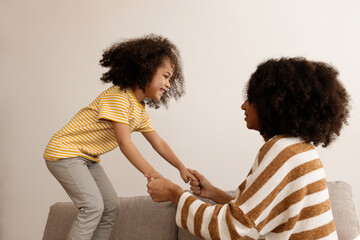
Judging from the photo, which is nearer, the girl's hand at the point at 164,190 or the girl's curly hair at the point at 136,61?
the girl's hand at the point at 164,190

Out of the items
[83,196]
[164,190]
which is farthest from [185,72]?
[164,190]

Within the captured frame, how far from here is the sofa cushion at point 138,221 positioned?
5.50 ft

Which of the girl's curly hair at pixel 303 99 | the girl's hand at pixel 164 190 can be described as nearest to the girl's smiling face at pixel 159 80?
the girl's hand at pixel 164 190

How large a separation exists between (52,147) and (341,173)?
1.42 m

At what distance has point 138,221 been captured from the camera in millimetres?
1721

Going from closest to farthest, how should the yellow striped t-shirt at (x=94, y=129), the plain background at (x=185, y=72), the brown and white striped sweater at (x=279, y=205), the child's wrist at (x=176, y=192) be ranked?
1. the brown and white striped sweater at (x=279, y=205)
2. the child's wrist at (x=176, y=192)
3. the yellow striped t-shirt at (x=94, y=129)
4. the plain background at (x=185, y=72)

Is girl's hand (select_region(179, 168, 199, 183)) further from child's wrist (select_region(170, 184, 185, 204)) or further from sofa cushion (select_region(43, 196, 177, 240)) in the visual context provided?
child's wrist (select_region(170, 184, 185, 204))

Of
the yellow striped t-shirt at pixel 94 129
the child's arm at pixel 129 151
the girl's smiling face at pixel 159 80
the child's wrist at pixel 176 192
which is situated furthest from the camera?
the girl's smiling face at pixel 159 80

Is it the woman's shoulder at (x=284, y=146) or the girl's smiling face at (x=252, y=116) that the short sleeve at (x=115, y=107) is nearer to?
the girl's smiling face at (x=252, y=116)

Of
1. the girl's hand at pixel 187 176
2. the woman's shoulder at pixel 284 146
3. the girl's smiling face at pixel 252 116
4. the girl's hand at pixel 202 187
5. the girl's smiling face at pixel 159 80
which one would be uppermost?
the girl's smiling face at pixel 159 80

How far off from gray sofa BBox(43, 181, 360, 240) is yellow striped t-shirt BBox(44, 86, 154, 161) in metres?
0.33

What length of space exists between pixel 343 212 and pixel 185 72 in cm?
115

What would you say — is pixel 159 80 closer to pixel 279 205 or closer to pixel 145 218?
pixel 145 218

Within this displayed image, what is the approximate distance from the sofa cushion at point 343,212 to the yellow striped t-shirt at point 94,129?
0.87 meters
